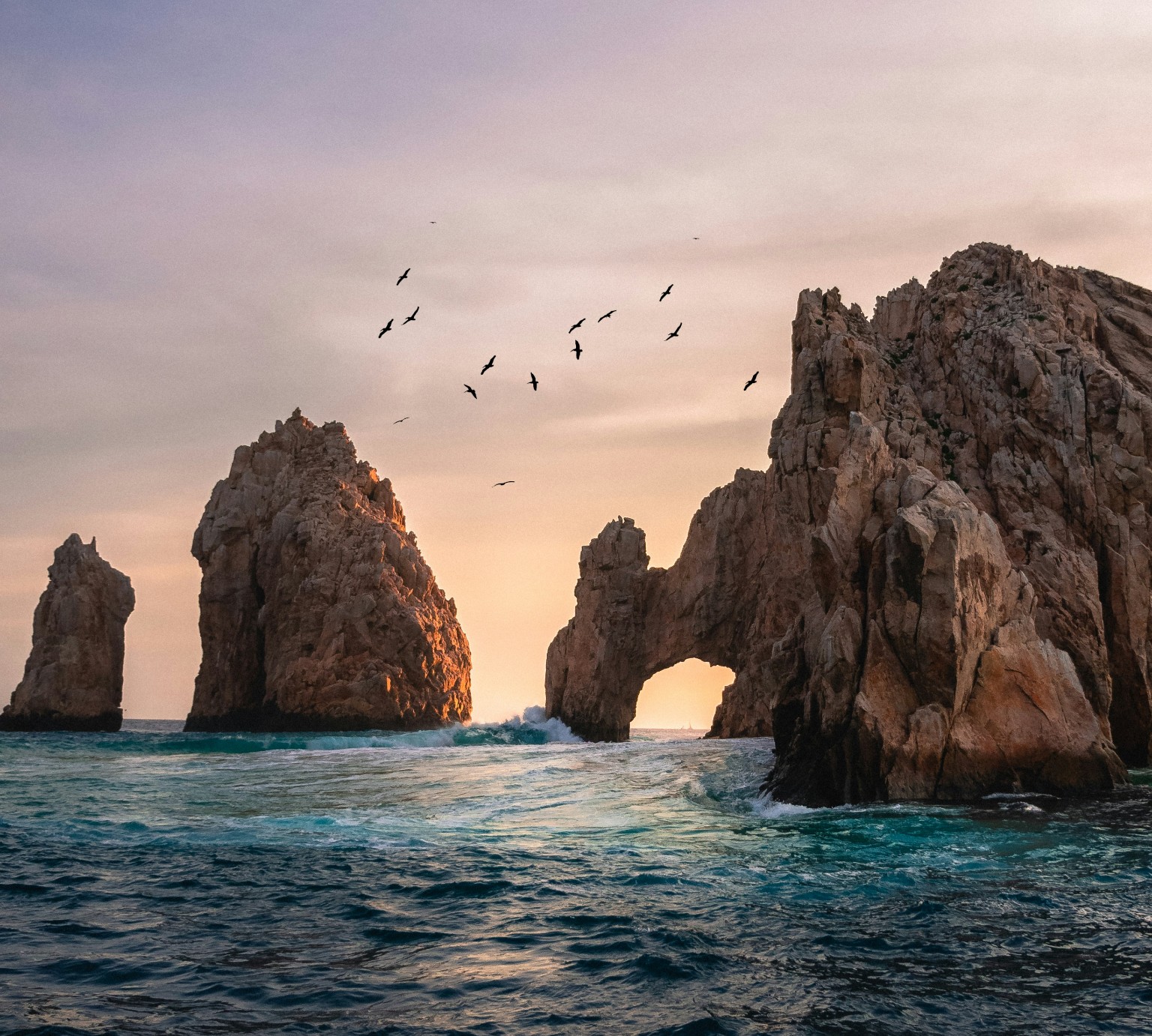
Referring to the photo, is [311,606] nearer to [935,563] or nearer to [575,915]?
[935,563]

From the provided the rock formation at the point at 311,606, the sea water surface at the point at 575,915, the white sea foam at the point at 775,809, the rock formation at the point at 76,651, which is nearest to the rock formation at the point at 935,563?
the white sea foam at the point at 775,809

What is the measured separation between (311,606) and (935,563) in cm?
6298

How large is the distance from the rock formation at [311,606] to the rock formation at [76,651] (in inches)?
318

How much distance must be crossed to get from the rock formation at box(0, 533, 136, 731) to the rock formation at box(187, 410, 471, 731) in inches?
318

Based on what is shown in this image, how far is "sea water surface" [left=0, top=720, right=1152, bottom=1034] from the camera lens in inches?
377

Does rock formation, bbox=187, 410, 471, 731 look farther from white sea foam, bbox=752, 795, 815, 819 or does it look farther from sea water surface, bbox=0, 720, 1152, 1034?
white sea foam, bbox=752, 795, 815, 819

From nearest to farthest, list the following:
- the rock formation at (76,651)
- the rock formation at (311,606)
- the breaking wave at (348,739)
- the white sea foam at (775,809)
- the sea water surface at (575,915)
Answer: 1. the sea water surface at (575,915)
2. the white sea foam at (775,809)
3. the breaking wave at (348,739)
4. the rock formation at (311,606)
5. the rock formation at (76,651)

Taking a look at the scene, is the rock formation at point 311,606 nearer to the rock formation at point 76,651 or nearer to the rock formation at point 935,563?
the rock formation at point 76,651

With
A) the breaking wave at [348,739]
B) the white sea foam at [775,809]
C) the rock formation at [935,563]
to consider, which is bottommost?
the breaking wave at [348,739]

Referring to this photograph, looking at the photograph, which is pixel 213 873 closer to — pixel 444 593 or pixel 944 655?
pixel 944 655

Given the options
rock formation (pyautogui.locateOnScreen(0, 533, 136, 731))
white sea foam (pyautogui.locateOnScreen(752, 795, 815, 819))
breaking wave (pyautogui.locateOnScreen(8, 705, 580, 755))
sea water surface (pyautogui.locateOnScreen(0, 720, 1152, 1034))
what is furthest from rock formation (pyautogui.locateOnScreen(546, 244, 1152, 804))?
rock formation (pyautogui.locateOnScreen(0, 533, 136, 731))

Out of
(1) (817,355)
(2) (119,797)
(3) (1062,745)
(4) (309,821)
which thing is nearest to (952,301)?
(1) (817,355)

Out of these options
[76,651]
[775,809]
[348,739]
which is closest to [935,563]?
[775,809]

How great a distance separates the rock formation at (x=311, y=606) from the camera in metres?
79.2
